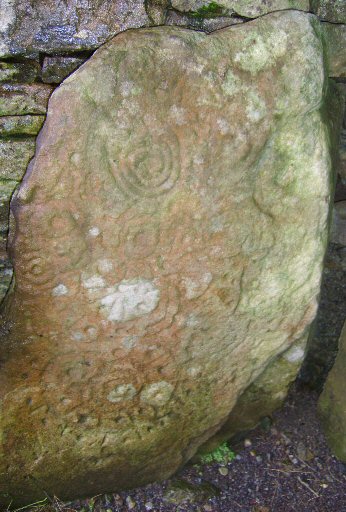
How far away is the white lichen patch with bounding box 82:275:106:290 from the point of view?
4.85 feet

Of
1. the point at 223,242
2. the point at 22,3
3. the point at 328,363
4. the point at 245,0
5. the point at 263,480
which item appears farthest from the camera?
the point at 328,363

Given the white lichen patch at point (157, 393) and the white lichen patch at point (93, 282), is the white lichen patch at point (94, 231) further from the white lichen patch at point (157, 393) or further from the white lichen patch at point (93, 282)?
the white lichen patch at point (157, 393)

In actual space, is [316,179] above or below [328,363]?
above

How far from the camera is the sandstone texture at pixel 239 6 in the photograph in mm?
1393

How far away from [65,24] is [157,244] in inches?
22.0

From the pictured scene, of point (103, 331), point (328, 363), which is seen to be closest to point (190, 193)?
point (103, 331)

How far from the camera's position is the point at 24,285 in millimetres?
1463

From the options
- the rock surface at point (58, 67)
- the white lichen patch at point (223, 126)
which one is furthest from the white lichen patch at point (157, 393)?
the rock surface at point (58, 67)

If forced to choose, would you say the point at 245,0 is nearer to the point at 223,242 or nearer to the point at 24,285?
the point at 223,242

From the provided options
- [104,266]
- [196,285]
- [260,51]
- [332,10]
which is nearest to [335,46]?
[332,10]

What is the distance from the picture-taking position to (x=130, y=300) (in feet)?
5.01

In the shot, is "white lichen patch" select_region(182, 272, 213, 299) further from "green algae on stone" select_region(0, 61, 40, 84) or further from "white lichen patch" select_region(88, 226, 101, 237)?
"green algae on stone" select_region(0, 61, 40, 84)

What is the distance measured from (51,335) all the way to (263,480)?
0.94 metres

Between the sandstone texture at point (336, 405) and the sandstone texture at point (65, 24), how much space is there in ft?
4.07
